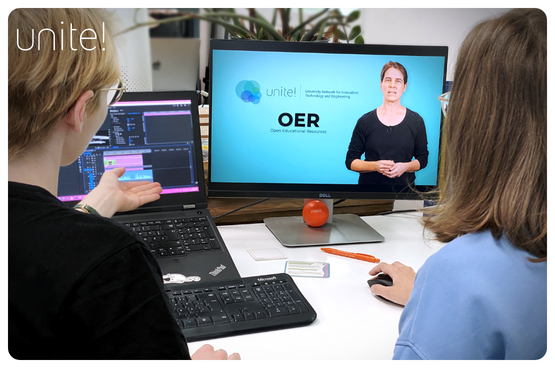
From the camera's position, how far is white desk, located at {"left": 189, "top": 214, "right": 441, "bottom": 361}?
72cm

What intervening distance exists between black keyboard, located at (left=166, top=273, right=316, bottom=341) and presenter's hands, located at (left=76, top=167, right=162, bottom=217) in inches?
11.9

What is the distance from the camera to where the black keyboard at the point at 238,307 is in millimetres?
749

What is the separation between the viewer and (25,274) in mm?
519

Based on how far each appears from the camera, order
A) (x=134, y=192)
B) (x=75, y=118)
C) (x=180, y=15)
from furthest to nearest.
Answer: (x=134, y=192) → (x=75, y=118) → (x=180, y=15)

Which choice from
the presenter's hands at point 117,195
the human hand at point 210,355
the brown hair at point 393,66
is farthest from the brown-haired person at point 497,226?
the presenter's hands at point 117,195

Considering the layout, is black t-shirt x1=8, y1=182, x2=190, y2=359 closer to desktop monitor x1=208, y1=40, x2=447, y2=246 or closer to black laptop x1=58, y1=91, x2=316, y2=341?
black laptop x1=58, y1=91, x2=316, y2=341

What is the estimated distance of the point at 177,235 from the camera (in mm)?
1072

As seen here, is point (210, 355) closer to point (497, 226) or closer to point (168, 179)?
point (497, 226)

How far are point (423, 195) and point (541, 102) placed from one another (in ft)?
2.06

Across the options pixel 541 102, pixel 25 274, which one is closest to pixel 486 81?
pixel 541 102

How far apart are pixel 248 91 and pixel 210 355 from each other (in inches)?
25.5

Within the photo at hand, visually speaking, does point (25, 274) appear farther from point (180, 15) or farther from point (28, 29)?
point (180, 15)

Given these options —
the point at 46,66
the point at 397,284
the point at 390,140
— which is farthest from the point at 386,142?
the point at 46,66

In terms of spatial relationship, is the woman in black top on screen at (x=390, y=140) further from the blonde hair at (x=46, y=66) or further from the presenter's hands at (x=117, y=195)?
the blonde hair at (x=46, y=66)
